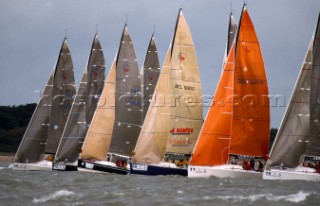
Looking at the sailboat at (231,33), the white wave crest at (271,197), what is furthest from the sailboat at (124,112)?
the white wave crest at (271,197)

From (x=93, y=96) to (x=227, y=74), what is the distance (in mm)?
14669

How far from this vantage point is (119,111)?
56125 millimetres

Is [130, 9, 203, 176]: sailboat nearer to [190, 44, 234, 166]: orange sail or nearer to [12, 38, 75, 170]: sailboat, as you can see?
[190, 44, 234, 166]: orange sail

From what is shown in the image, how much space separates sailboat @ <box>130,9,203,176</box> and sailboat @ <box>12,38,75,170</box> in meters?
12.0

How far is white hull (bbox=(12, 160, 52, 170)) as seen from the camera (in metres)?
60.9

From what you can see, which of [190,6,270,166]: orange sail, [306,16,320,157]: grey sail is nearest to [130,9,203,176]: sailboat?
[190,6,270,166]: orange sail

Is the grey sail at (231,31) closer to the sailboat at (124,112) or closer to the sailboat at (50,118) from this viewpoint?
the sailboat at (124,112)

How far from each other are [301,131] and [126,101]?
14.5m

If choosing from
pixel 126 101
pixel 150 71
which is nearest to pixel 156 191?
pixel 126 101

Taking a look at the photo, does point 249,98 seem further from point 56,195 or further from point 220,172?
point 56,195

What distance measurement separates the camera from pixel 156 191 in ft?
123

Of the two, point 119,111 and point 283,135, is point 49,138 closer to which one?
point 119,111

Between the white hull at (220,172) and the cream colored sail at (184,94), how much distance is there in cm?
434

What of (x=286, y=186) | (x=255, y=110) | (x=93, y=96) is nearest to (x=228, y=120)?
(x=255, y=110)
